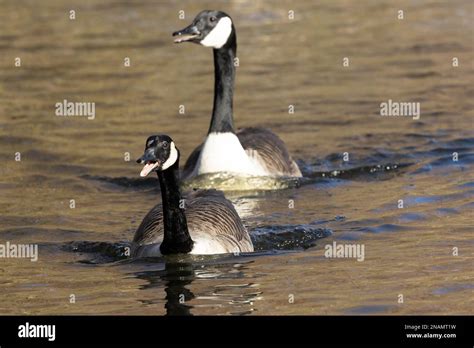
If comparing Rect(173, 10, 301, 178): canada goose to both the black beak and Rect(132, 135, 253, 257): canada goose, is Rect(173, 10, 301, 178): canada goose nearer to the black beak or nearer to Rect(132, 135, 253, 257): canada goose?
Rect(132, 135, 253, 257): canada goose

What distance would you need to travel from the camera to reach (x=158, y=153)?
39.2 feet

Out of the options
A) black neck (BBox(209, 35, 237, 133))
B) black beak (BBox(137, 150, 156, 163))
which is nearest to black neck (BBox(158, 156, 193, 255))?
black beak (BBox(137, 150, 156, 163))

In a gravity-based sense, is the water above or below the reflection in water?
above

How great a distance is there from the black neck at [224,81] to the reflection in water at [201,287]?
4.41 metres

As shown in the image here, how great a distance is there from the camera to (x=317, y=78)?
76.7 feet

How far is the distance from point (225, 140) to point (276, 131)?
157 inches

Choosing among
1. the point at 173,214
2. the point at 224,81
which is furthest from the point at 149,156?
the point at 224,81

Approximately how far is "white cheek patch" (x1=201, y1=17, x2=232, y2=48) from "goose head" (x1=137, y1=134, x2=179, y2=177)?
4759 millimetres

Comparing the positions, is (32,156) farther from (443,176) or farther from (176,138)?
(443,176)

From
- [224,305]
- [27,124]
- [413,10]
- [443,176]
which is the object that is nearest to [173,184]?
[224,305]

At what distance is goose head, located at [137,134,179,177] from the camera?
1189cm

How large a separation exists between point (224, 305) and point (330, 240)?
2.88 metres

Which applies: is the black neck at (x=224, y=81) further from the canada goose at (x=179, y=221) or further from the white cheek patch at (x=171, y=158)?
the white cheek patch at (x=171, y=158)

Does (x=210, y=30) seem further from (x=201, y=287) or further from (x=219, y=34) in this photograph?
(x=201, y=287)
